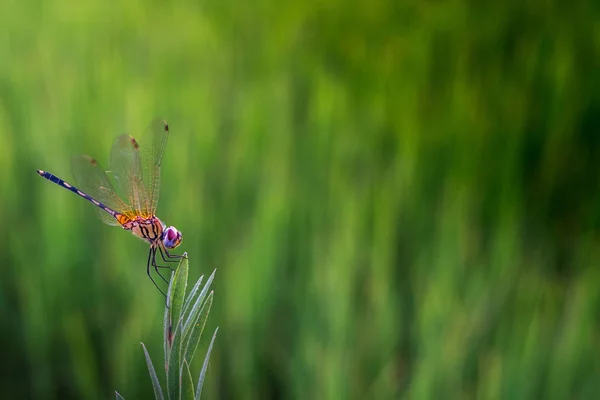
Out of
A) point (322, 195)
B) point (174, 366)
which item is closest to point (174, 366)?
point (174, 366)

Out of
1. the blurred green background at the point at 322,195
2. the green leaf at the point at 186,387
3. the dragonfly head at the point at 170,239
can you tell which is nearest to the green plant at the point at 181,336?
the green leaf at the point at 186,387

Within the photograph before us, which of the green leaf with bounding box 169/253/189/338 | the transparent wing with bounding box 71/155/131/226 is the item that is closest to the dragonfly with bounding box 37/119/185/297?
the transparent wing with bounding box 71/155/131/226

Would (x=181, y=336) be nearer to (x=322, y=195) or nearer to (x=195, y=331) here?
(x=195, y=331)

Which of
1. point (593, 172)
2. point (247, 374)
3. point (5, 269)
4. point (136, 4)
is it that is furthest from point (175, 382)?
point (136, 4)

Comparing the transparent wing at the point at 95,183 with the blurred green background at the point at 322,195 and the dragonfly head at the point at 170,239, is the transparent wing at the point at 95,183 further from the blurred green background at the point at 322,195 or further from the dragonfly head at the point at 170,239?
the blurred green background at the point at 322,195

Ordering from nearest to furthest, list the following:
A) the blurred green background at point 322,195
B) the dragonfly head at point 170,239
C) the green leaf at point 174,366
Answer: the green leaf at point 174,366 < the dragonfly head at point 170,239 < the blurred green background at point 322,195

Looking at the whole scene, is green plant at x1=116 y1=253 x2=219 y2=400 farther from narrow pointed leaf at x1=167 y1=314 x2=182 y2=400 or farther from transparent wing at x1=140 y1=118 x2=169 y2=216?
transparent wing at x1=140 y1=118 x2=169 y2=216

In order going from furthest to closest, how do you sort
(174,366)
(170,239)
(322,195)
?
(322,195) < (170,239) < (174,366)
